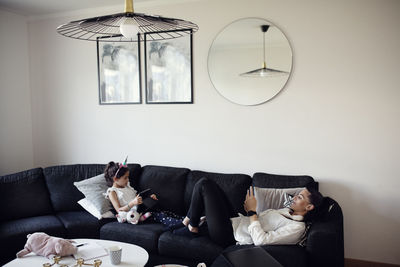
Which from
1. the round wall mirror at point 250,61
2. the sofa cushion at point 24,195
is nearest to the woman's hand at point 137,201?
the sofa cushion at point 24,195

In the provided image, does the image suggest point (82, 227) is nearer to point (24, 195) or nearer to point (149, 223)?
point (149, 223)

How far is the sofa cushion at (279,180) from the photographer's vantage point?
115 inches

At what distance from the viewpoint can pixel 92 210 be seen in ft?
10.7

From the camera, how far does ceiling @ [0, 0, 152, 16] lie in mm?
3652

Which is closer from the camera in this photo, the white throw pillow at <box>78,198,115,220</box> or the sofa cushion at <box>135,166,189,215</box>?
the white throw pillow at <box>78,198,115,220</box>

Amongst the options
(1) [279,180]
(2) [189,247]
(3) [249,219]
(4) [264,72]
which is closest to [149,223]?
(2) [189,247]

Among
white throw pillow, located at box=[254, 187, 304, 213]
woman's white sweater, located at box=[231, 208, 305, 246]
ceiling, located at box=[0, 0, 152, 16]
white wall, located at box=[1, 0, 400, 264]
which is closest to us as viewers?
woman's white sweater, located at box=[231, 208, 305, 246]

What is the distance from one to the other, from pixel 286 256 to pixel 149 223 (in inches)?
51.2

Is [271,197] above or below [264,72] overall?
below

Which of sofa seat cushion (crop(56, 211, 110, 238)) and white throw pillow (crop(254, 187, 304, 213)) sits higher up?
white throw pillow (crop(254, 187, 304, 213))

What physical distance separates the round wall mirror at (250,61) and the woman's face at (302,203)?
1040 millimetres

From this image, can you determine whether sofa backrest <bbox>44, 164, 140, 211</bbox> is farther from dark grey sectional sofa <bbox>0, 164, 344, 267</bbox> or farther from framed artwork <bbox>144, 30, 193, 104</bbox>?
framed artwork <bbox>144, 30, 193, 104</bbox>

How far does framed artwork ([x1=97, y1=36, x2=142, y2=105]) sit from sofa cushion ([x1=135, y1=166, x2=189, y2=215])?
2.91 feet

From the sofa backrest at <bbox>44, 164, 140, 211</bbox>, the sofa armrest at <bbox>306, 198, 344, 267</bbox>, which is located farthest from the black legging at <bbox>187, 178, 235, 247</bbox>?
the sofa backrest at <bbox>44, 164, 140, 211</bbox>
